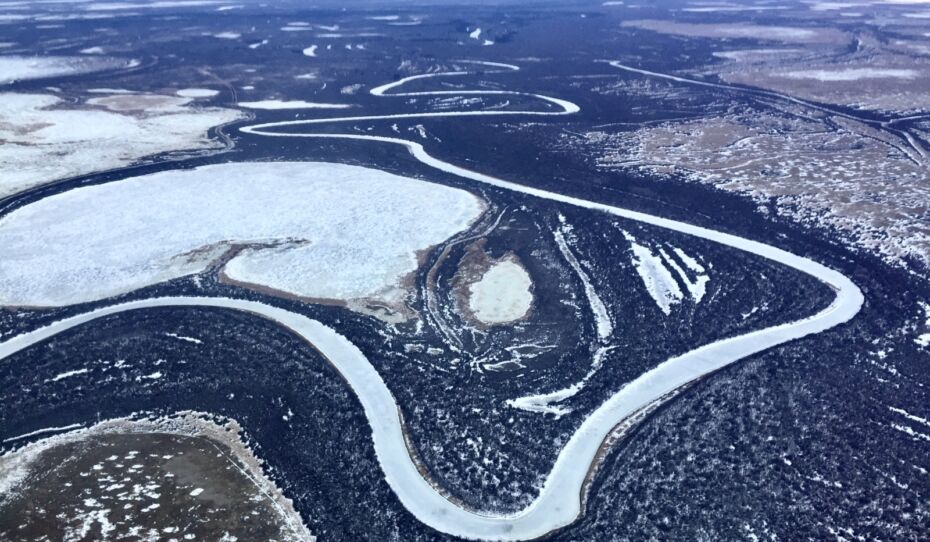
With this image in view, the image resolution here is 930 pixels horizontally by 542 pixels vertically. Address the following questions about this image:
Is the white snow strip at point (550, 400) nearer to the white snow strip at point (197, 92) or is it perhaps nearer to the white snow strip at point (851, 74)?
the white snow strip at point (197, 92)

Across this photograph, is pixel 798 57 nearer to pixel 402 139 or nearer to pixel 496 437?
pixel 402 139

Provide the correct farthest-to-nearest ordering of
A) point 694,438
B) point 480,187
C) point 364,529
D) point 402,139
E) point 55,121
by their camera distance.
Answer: point 55,121, point 402,139, point 480,187, point 694,438, point 364,529

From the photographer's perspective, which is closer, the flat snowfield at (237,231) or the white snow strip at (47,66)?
the flat snowfield at (237,231)

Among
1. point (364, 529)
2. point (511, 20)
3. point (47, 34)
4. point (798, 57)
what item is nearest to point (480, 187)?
point (364, 529)

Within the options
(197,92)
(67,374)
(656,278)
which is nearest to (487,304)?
(656,278)

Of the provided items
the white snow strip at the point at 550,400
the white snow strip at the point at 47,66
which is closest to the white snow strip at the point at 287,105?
the white snow strip at the point at 47,66

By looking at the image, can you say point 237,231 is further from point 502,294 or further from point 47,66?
point 47,66
